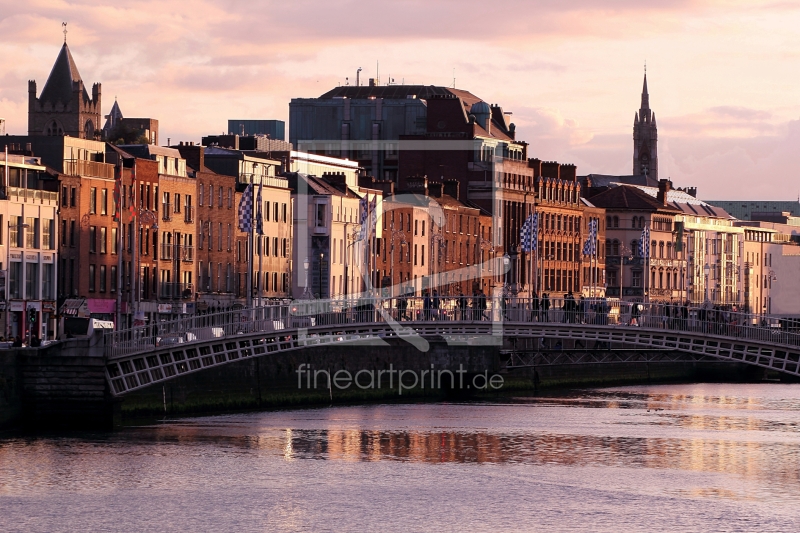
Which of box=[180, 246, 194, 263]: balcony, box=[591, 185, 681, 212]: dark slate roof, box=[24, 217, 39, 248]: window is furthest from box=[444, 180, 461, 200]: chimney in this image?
box=[24, 217, 39, 248]: window

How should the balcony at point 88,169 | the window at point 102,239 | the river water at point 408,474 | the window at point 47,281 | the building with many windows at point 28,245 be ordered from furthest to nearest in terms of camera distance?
the window at point 102,239
the balcony at point 88,169
the window at point 47,281
the building with many windows at point 28,245
the river water at point 408,474

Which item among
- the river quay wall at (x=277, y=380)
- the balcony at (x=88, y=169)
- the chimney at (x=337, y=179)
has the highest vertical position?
the chimney at (x=337, y=179)

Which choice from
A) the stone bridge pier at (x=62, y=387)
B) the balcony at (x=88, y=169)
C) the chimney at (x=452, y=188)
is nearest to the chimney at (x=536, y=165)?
the chimney at (x=452, y=188)

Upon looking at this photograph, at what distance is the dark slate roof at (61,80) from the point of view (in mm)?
174000

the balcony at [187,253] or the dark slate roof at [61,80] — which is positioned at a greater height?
the dark slate roof at [61,80]

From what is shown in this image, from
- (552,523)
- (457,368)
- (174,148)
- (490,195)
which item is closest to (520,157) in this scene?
(490,195)

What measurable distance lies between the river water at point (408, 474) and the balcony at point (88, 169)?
19662 mm

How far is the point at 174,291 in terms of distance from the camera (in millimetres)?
100438

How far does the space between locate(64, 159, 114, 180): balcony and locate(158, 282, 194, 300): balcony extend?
7248 mm

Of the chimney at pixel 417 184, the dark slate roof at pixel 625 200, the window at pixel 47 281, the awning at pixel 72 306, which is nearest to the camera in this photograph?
the window at pixel 47 281

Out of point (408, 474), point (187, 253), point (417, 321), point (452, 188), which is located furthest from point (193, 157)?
point (408, 474)

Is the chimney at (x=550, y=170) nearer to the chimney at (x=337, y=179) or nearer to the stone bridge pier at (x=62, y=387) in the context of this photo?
the chimney at (x=337, y=179)

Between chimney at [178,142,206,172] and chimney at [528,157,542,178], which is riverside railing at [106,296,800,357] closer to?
chimney at [178,142,206,172]

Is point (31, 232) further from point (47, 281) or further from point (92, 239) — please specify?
point (92, 239)
